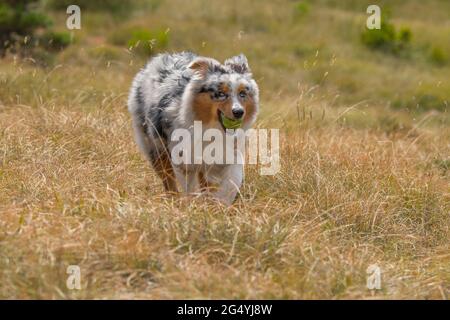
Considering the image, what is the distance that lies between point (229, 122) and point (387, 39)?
13.1 metres

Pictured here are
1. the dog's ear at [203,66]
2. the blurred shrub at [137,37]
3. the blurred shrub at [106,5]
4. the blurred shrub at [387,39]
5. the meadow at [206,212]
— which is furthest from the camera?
the blurred shrub at [387,39]

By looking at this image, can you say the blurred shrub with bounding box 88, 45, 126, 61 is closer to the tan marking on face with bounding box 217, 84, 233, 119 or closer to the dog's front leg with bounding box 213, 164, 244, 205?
the dog's front leg with bounding box 213, 164, 244, 205

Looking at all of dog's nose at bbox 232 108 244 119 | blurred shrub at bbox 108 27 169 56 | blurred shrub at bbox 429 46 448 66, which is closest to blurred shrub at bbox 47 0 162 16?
blurred shrub at bbox 108 27 169 56

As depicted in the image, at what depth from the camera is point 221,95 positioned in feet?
21.4

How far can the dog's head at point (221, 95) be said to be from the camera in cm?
648

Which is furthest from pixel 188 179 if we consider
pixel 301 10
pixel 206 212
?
pixel 301 10

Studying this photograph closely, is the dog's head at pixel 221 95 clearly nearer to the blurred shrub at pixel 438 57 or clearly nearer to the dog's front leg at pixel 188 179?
the dog's front leg at pixel 188 179

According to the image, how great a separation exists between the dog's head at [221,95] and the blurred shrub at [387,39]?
1268cm

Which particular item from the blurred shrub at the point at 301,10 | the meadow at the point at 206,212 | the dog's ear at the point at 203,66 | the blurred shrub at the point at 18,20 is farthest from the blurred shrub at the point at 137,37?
the dog's ear at the point at 203,66

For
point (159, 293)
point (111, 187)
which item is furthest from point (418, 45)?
point (159, 293)

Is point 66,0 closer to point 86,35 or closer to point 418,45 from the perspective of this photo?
point 86,35

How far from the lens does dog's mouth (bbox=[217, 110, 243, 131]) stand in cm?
649

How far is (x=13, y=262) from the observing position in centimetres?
501
